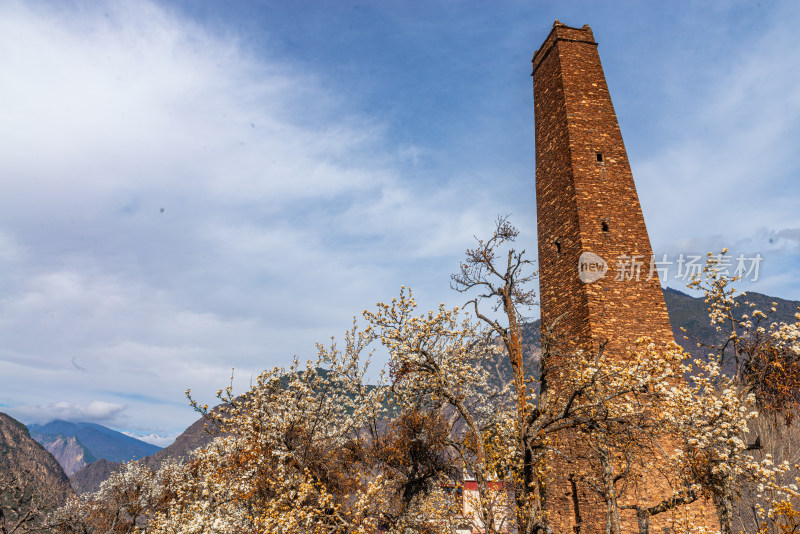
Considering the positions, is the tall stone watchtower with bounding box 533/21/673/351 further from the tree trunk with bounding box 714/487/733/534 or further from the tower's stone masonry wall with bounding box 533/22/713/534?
the tree trunk with bounding box 714/487/733/534

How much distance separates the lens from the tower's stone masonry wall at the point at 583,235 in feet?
54.2

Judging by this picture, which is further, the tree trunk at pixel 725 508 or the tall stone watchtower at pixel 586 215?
the tall stone watchtower at pixel 586 215

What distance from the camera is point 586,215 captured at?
18.7 metres

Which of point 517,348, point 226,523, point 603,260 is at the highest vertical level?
point 603,260

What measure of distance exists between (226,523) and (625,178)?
2105 cm

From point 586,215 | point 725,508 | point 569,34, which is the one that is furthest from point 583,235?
point 569,34

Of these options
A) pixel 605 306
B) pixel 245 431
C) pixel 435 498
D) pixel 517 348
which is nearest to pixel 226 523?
pixel 245 431

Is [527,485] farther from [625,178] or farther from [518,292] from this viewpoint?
[625,178]

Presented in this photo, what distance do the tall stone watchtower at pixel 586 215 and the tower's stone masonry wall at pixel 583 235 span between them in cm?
4

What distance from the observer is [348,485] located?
61.8ft

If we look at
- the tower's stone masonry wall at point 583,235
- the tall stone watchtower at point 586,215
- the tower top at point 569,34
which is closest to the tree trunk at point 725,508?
A: the tower's stone masonry wall at point 583,235

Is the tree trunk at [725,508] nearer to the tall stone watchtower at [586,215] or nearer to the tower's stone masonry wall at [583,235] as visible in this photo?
the tower's stone masonry wall at [583,235]

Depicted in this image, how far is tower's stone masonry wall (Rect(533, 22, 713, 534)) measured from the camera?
16.5 m

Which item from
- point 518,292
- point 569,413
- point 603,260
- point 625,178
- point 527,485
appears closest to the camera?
point 569,413
